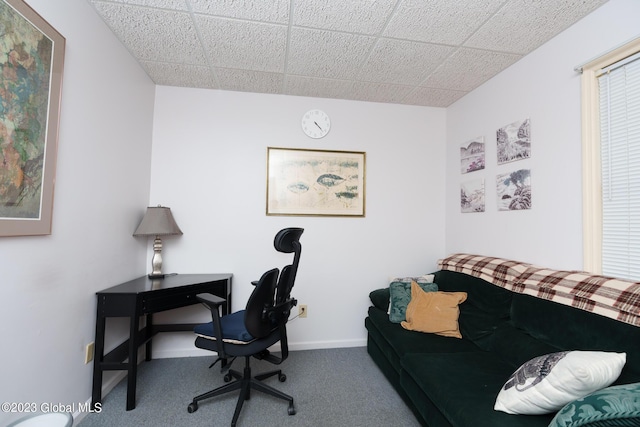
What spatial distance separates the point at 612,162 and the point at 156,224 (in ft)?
10.6

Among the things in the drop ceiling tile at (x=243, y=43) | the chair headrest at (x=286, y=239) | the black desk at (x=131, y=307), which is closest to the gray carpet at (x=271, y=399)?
the black desk at (x=131, y=307)

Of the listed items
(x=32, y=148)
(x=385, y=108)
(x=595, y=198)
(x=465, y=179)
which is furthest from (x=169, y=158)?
(x=595, y=198)

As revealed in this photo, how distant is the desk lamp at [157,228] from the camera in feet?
7.52

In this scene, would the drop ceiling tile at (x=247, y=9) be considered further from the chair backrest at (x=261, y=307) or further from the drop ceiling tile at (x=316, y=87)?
the chair backrest at (x=261, y=307)

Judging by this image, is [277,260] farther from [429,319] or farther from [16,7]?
[16,7]

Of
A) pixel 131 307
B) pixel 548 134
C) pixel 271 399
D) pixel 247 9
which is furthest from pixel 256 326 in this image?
pixel 548 134

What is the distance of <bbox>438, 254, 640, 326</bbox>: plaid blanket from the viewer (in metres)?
1.26

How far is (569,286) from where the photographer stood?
5.00 feet

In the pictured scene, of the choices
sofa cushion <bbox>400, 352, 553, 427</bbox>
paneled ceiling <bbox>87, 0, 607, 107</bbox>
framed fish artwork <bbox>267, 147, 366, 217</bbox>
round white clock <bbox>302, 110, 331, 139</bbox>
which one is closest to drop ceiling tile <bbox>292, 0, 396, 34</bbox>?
paneled ceiling <bbox>87, 0, 607, 107</bbox>

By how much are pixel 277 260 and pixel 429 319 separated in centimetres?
151

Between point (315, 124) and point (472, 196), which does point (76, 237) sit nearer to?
point (315, 124)

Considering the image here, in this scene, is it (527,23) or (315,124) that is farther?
(315,124)

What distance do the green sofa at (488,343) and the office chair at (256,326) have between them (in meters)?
0.86

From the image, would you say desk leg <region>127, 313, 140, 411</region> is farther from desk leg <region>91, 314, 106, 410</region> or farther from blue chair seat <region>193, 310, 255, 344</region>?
blue chair seat <region>193, 310, 255, 344</region>
